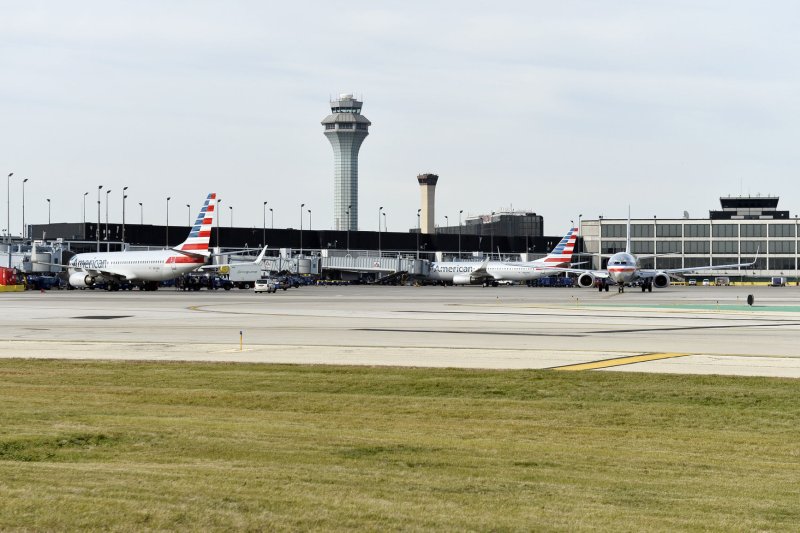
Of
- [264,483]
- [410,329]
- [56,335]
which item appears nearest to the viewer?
[264,483]

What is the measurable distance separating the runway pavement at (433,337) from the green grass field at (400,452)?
4.51 meters

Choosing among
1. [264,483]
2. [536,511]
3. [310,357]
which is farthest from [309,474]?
[310,357]

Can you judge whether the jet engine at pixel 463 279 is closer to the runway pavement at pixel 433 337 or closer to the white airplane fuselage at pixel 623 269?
the white airplane fuselage at pixel 623 269

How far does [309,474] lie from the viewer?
12203 mm

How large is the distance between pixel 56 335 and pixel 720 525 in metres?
32.7

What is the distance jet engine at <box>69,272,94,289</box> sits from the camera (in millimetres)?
110125

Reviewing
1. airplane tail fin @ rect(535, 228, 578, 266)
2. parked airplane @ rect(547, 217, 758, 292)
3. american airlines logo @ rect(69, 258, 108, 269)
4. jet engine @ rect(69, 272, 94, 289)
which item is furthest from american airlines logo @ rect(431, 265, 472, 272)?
jet engine @ rect(69, 272, 94, 289)

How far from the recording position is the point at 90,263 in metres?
114

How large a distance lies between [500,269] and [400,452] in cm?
13938

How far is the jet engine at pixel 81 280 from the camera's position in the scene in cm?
11012

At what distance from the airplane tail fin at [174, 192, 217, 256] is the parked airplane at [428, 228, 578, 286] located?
55.6 metres

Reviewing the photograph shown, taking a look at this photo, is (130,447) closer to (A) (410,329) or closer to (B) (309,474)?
(B) (309,474)

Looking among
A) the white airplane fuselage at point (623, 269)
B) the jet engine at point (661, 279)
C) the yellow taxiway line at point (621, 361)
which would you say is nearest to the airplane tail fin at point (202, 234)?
the white airplane fuselage at point (623, 269)

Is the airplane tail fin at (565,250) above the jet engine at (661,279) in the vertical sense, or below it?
above
